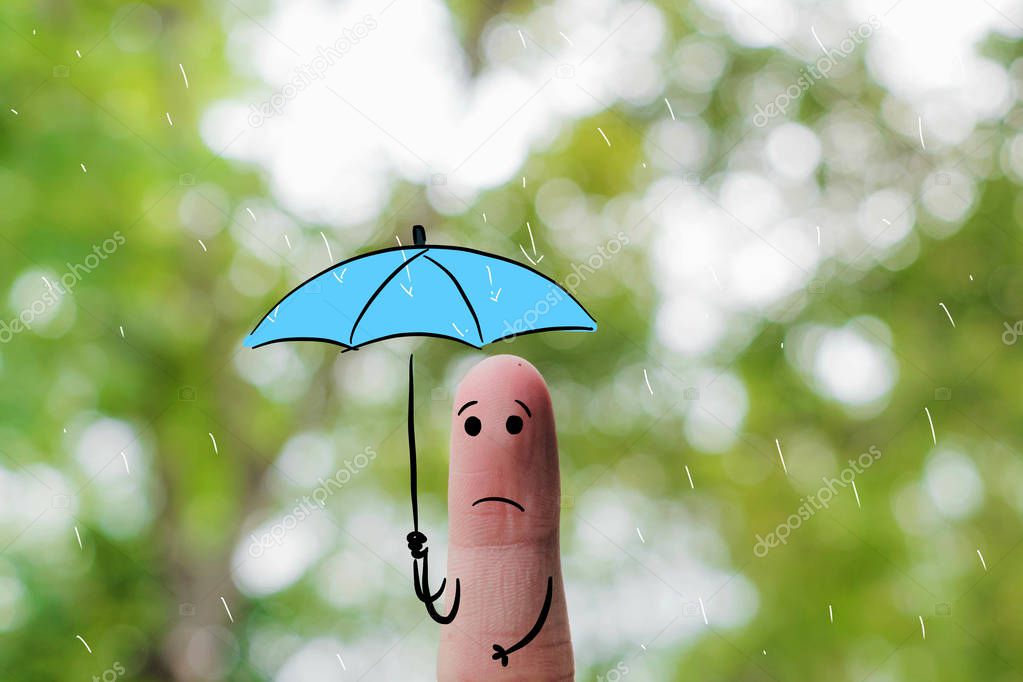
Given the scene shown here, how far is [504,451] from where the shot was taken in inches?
99.4

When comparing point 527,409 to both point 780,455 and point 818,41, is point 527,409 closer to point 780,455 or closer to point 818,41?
point 780,455

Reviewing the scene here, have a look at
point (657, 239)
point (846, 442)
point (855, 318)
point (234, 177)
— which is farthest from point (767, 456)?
point (234, 177)

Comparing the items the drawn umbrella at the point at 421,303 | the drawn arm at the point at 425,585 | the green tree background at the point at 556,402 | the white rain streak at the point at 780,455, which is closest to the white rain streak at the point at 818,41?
the green tree background at the point at 556,402

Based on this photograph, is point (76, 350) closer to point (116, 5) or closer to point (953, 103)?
point (116, 5)

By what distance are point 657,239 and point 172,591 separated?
4268 mm

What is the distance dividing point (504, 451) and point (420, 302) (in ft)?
1.50

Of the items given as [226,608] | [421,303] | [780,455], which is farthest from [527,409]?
[226,608]

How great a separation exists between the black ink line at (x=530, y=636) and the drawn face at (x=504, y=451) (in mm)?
170

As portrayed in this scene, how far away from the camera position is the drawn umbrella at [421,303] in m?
2.54

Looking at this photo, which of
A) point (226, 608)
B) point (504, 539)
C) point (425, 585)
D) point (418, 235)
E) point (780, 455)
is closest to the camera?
point (425, 585)

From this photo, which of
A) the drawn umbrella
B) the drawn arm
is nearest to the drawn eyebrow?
the drawn umbrella

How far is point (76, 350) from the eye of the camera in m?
6.73

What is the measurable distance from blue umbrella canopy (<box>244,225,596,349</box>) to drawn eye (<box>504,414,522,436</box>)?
0.21 metres

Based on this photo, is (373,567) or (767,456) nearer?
(767,456)
